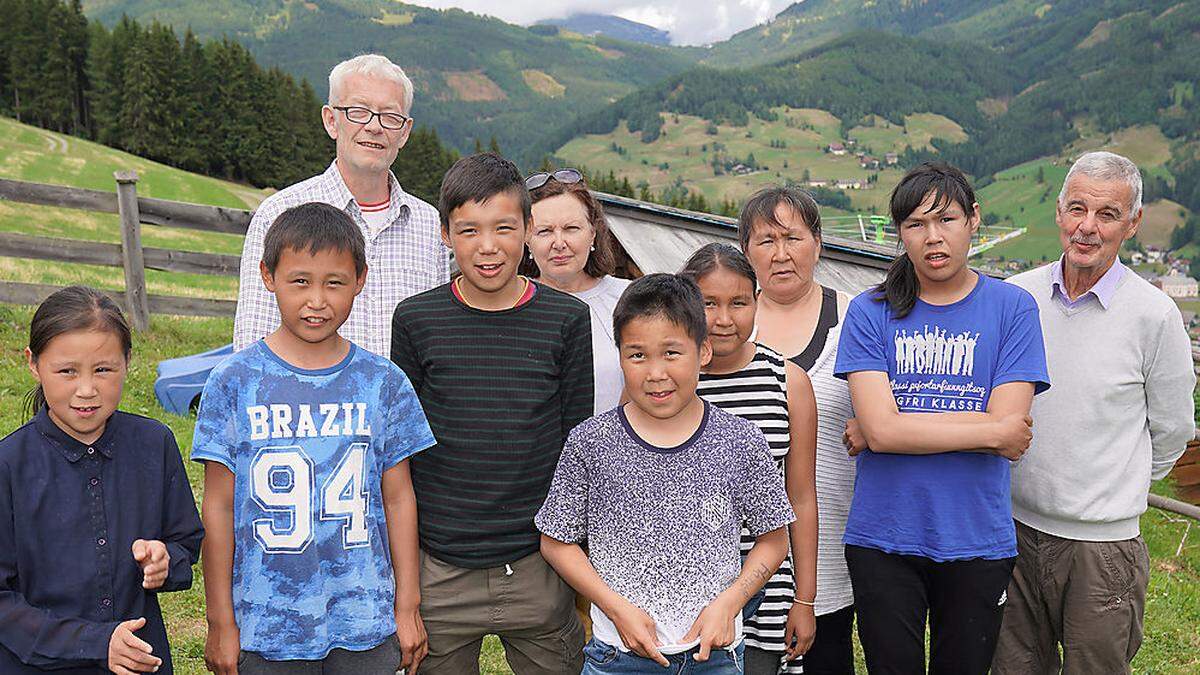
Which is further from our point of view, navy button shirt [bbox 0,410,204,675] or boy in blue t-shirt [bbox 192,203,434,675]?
boy in blue t-shirt [bbox 192,203,434,675]

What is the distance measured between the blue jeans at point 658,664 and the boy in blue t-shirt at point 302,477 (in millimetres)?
631

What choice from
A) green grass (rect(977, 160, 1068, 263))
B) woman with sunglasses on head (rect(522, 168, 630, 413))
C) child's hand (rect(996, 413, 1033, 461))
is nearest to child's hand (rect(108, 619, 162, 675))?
woman with sunglasses on head (rect(522, 168, 630, 413))

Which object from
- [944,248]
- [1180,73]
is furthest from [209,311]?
[1180,73]

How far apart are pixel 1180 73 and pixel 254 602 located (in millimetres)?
230417

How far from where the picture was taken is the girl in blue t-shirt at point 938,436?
3.08 m

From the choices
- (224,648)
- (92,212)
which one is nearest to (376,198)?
(224,648)

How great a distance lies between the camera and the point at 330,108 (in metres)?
3.66

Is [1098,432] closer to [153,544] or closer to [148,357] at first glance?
[153,544]

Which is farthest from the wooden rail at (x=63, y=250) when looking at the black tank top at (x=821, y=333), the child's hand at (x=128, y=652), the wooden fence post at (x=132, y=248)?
the black tank top at (x=821, y=333)

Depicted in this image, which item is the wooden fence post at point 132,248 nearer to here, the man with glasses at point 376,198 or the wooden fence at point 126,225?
the wooden fence at point 126,225

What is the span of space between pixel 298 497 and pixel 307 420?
8.9 inches

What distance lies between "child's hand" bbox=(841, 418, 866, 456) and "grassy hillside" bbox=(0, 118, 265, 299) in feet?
50.6

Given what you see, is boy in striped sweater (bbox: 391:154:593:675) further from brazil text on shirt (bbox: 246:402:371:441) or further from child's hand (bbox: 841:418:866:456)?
child's hand (bbox: 841:418:866:456)

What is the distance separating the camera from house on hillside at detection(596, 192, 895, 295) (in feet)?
27.9
